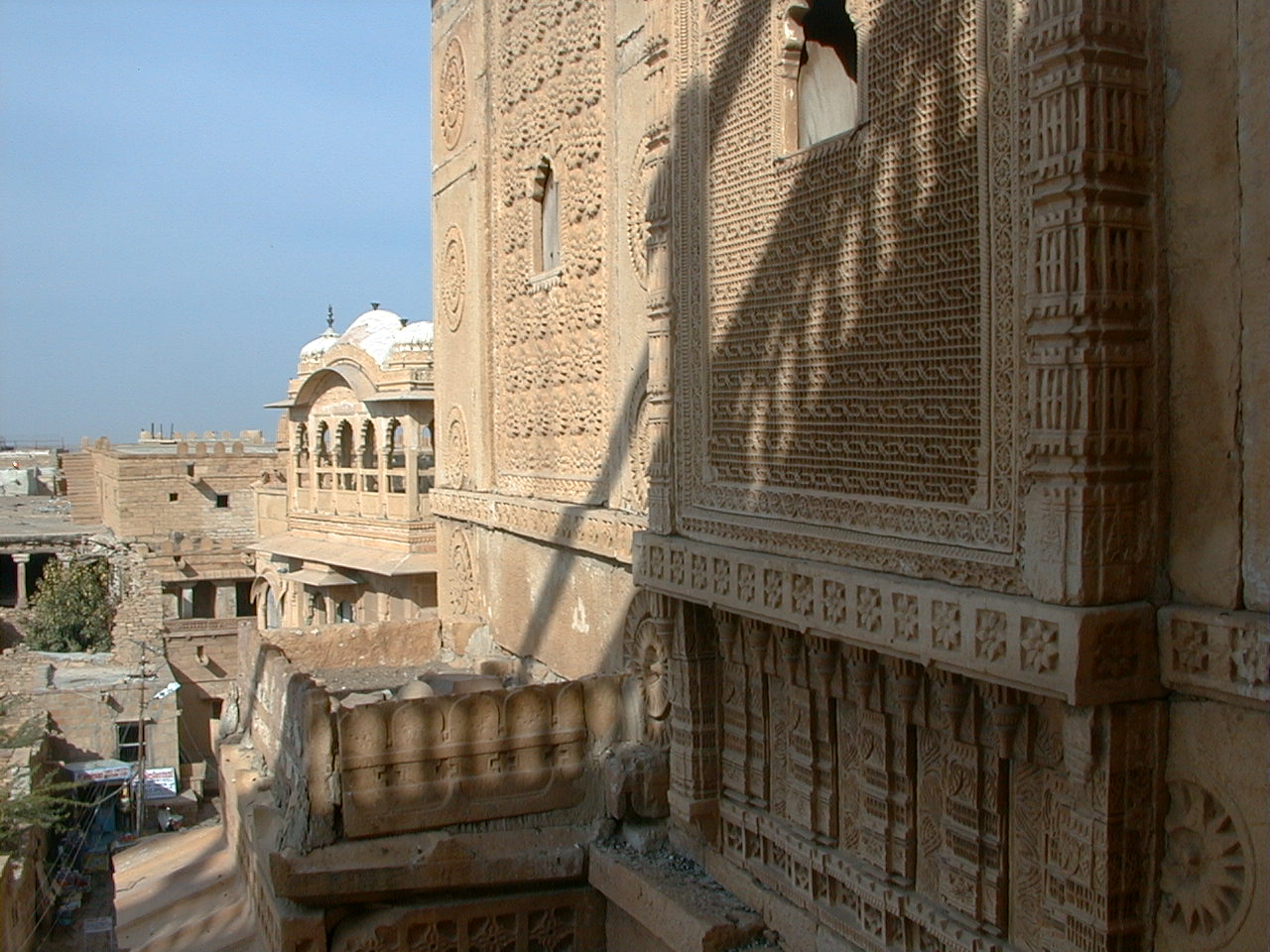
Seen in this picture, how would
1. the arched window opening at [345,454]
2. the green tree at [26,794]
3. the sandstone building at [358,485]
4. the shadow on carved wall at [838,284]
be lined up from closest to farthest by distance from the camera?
1. the shadow on carved wall at [838,284]
2. the sandstone building at [358,485]
3. the green tree at [26,794]
4. the arched window opening at [345,454]

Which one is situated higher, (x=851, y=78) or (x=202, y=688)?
(x=851, y=78)

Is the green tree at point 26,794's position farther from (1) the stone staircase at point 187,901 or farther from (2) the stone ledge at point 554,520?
(2) the stone ledge at point 554,520

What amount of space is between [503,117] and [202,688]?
1678cm

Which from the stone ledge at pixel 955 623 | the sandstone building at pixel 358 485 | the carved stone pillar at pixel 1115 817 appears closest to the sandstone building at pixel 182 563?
the sandstone building at pixel 358 485

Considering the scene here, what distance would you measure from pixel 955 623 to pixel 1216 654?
2.21 ft

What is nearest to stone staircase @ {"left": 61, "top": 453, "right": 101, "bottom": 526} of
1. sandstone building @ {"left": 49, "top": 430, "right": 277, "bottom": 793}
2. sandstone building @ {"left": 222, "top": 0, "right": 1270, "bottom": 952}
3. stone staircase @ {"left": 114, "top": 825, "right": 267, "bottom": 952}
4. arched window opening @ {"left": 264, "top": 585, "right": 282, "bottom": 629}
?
sandstone building @ {"left": 49, "top": 430, "right": 277, "bottom": 793}

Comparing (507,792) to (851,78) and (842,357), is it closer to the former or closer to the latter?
(842,357)

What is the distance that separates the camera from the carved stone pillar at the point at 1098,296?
279cm

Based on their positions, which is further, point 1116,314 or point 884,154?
point 884,154

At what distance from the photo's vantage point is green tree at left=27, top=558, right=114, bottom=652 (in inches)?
942

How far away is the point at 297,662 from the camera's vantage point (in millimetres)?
8250

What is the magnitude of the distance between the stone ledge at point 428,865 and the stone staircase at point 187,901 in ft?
3.94

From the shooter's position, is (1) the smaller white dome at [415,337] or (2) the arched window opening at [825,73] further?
(1) the smaller white dome at [415,337]

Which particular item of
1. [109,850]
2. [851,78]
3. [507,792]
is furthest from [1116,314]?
[109,850]
